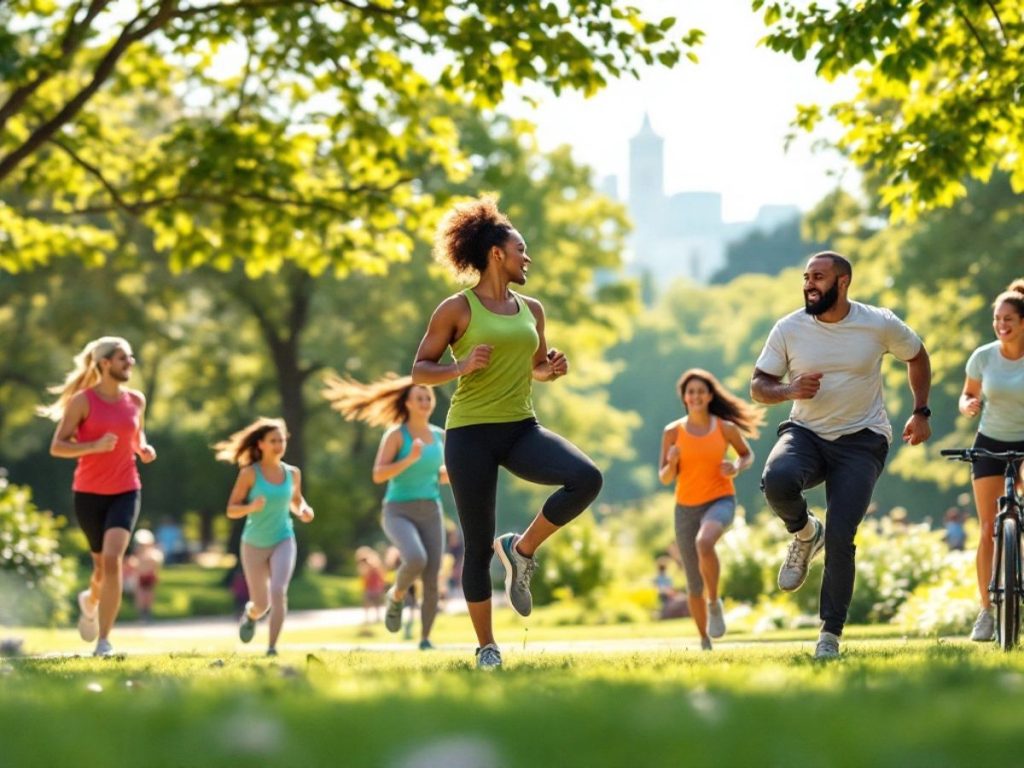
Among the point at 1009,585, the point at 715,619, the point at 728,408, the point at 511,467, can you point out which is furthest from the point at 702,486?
the point at 511,467

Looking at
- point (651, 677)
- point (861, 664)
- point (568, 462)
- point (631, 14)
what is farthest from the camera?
point (631, 14)

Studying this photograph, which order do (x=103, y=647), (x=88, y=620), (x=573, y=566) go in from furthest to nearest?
(x=573, y=566) < (x=88, y=620) < (x=103, y=647)

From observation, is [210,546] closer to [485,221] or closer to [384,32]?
[384,32]

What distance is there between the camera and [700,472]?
13.7m

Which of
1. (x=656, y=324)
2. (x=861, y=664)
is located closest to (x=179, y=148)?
(x=861, y=664)

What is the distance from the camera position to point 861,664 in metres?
7.94

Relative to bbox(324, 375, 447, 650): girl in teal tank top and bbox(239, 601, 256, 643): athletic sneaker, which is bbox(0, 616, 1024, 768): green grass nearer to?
bbox(324, 375, 447, 650): girl in teal tank top

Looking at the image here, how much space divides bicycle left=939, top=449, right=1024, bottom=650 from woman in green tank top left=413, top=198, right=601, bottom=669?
2.45 metres

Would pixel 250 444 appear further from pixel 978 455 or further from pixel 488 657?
pixel 978 455

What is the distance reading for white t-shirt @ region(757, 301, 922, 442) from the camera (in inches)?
376

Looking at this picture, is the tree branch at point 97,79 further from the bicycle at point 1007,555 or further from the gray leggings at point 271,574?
Result: the bicycle at point 1007,555

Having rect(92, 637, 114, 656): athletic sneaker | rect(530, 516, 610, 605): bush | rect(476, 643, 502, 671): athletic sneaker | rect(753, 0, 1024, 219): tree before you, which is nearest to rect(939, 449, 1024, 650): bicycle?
rect(476, 643, 502, 671): athletic sneaker

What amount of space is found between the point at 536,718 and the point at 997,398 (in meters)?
7.28

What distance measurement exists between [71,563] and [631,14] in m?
13.1
